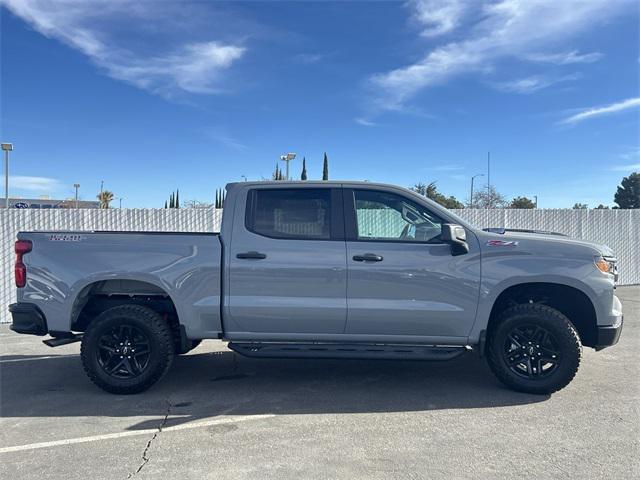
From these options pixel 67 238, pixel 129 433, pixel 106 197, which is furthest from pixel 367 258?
pixel 106 197

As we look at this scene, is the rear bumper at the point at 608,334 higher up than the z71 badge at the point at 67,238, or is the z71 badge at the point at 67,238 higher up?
the z71 badge at the point at 67,238

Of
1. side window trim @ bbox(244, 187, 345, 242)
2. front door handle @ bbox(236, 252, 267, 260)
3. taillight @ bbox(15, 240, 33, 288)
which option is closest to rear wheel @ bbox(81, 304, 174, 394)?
taillight @ bbox(15, 240, 33, 288)

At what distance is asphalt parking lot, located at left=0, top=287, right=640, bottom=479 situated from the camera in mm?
3324

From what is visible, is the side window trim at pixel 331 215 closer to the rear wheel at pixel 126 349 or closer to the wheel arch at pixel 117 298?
the wheel arch at pixel 117 298

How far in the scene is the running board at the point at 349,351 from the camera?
4.57m

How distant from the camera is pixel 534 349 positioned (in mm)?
4680

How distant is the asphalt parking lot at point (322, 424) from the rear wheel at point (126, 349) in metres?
0.18

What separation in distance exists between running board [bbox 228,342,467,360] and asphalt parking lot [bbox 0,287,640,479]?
17.0 inches

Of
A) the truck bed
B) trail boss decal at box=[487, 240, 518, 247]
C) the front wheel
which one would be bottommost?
the front wheel

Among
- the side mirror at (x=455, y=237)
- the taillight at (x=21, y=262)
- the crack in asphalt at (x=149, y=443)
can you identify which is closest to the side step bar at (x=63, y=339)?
the taillight at (x=21, y=262)

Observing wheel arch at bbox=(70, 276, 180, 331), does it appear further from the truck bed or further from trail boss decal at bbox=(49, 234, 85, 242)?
trail boss decal at bbox=(49, 234, 85, 242)

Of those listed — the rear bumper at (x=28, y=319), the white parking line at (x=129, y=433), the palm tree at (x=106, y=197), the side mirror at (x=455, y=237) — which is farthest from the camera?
the palm tree at (x=106, y=197)

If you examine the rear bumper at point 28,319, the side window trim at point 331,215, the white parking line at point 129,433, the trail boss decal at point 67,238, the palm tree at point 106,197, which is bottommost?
the white parking line at point 129,433

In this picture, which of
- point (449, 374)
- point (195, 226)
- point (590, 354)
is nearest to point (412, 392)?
point (449, 374)
